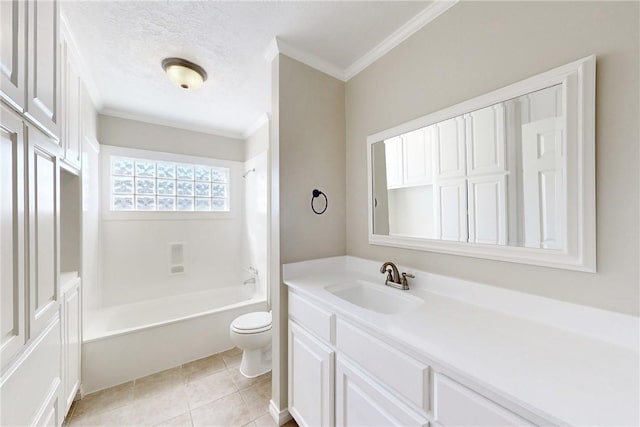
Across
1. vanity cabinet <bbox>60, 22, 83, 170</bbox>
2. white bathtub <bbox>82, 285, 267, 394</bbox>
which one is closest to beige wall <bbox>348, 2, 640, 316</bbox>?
white bathtub <bbox>82, 285, 267, 394</bbox>

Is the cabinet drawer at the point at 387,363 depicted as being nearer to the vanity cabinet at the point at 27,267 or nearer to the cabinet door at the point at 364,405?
the cabinet door at the point at 364,405

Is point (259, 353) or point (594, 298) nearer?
point (594, 298)

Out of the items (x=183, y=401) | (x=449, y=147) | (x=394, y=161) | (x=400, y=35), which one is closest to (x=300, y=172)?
(x=394, y=161)

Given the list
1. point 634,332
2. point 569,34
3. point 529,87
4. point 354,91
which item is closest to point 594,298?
point 634,332

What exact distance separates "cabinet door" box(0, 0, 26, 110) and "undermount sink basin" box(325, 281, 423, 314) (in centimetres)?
147

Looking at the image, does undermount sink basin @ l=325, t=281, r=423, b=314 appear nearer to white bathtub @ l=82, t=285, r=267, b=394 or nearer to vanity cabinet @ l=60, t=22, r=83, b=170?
white bathtub @ l=82, t=285, r=267, b=394

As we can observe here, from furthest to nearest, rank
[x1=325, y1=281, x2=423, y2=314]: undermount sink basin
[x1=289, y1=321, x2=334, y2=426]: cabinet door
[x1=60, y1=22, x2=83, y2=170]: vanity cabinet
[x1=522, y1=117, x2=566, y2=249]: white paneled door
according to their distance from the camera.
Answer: [x1=60, y1=22, x2=83, y2=170]: vanity cabinet → [x1=325, y1=281, x2=423, y2=314]: undermount sink basin → [x1=289, y1=321, x2=334, y2=426]: cabinet door → [x1=522, y1=117, x2=566, y2=249]: white paneled door

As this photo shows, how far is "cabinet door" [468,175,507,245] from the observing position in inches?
43.6

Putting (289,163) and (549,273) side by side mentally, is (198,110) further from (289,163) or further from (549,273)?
(549,273)

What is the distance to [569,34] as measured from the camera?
93cm

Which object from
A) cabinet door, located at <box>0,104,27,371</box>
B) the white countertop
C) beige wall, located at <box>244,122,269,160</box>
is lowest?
the white countertop

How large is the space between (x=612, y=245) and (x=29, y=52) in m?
2.16

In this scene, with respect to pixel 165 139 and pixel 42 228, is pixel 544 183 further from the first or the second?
pixel 165 139

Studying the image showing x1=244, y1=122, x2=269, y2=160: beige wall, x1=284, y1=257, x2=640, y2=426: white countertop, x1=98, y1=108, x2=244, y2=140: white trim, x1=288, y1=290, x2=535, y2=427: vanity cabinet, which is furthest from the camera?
x1=244, y1=122, x2=269, y2=160: beige wall
